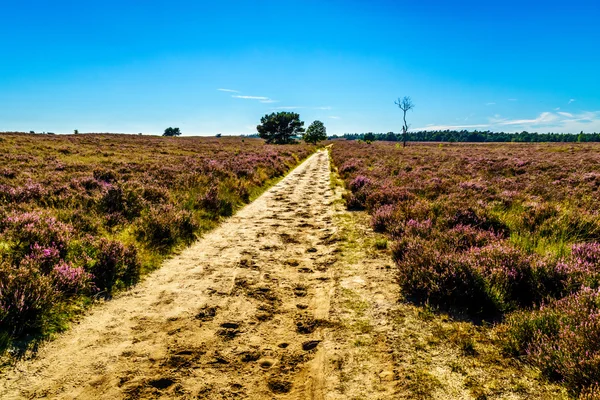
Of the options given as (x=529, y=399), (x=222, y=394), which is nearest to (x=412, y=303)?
(x=529, y=399)

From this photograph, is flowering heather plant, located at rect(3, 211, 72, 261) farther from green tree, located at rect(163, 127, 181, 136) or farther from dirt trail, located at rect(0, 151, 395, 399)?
green tree, located at rect(163, 127, 181, 136)

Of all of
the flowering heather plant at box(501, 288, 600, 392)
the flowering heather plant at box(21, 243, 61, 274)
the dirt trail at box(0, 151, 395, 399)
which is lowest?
the dirt trail at box(0, 151, 395, 399)

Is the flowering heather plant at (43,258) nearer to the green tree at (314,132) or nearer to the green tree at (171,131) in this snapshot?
the green tree at (314,132)

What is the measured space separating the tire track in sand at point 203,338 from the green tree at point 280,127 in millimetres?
89798

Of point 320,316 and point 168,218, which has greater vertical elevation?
point 168,218

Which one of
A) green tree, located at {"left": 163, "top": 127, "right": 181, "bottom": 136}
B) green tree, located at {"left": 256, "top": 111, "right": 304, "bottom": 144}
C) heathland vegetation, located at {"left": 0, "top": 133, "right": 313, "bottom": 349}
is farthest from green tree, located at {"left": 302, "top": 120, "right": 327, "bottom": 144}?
heathland vegetation, located at {"left": 0, "top": 133, "right": 313, "bottom": 349}

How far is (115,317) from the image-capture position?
13.7 ft

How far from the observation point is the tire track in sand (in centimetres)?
299

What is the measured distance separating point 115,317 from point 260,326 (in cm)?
206

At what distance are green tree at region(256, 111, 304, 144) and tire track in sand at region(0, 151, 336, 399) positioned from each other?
3535 inches

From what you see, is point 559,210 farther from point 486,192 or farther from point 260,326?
point 260,326

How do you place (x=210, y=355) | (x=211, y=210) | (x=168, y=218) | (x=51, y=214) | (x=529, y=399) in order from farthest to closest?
1. (x=211, y=210)
2. (x=168, y=218)
3. (x=51, y=214)
4. (x=210, y=355)
5. (x=529, y=399)

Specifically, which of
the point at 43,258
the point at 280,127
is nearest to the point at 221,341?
the point at 43,258

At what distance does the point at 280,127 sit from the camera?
93562 mm
